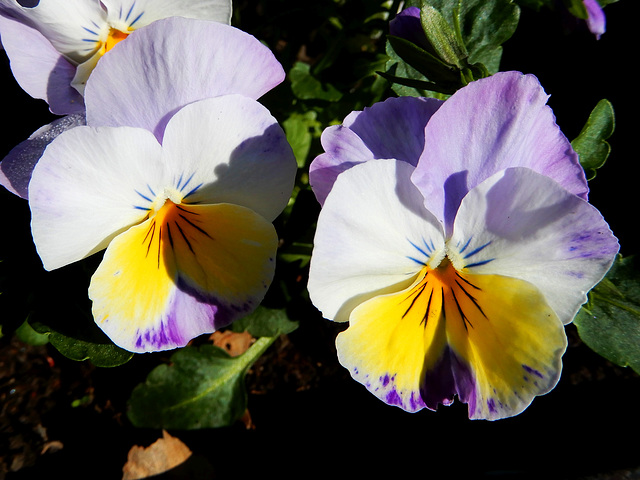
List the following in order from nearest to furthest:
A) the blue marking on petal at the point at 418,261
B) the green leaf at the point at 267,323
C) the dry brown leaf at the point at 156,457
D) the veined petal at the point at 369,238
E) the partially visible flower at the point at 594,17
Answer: the veined petal at the point at 369,238 → the blue marking on petal at the point at 418,261 → the partially visible flower at the point at 594,17 → the green leaf at the point at 267,323 → the dry brown leaf at the point at 156,457

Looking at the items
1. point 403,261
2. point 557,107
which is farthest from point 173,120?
point 557,107

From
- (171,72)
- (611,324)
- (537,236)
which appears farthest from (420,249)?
(611,324)

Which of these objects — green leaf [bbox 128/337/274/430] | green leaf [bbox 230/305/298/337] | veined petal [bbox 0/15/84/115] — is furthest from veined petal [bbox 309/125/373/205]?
green leaf [bbox 128/337/274/430]

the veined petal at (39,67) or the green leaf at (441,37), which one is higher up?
the green leaf at (441,37)

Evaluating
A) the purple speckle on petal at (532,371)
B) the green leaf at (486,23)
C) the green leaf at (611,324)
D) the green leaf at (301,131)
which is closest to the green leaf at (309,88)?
the green leaf at (301,131)

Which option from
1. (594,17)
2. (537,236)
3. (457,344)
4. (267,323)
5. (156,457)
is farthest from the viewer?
(156,457)

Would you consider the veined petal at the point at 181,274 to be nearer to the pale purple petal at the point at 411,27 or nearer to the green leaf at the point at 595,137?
the pale purple petal at the point at 411,27

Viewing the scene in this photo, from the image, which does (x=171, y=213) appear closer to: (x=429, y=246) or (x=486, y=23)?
(x=429, y=246)
